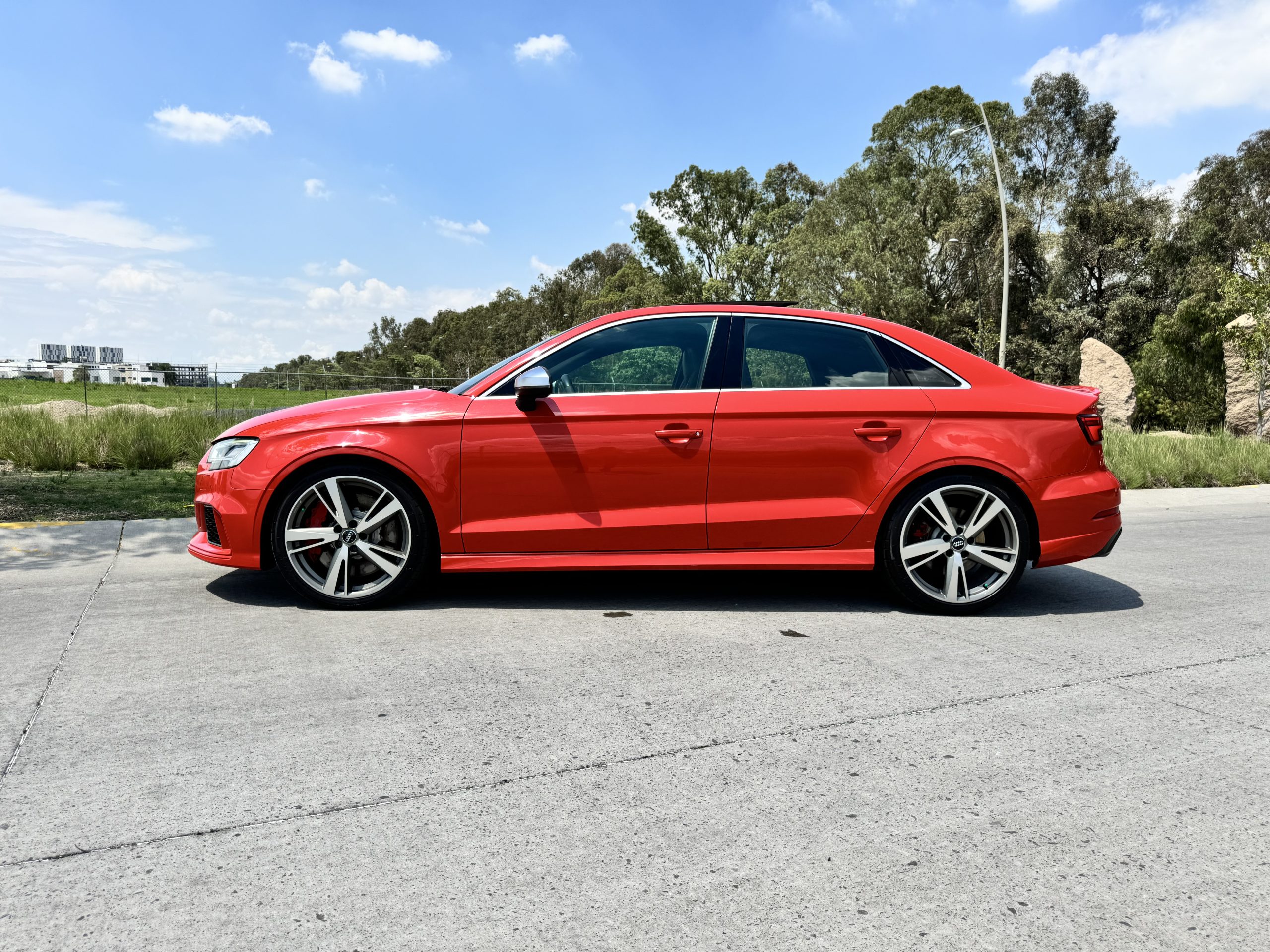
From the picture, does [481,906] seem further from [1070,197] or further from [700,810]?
[1070,197]

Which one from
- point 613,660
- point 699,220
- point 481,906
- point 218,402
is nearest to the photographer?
point 481,906

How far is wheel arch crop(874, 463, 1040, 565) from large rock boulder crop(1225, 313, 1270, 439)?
21441 millimetres

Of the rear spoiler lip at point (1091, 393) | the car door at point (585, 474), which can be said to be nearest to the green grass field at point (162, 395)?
the car door at point (585, 474)

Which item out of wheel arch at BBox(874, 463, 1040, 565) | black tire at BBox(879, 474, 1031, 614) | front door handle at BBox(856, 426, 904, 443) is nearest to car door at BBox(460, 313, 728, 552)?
front door handle at BBox(856, 426, 904, 443)

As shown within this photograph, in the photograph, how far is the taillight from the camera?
5.06m

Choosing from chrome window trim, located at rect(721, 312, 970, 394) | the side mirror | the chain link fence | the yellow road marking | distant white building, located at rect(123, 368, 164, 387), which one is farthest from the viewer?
distant white building, located at rect(123, 368, 164, 387)

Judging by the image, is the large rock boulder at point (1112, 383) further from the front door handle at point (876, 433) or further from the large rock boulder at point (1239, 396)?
the front door handle at point (876, 433)

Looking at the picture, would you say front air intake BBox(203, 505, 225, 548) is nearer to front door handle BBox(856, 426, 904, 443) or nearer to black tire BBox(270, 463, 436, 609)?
black tire BBox(270, 463, 436, 609)

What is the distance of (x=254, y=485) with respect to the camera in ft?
15.9

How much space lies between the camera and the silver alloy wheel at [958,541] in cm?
496

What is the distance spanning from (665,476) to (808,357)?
3.47ft

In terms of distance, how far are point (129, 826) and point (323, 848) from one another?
57 centimetres

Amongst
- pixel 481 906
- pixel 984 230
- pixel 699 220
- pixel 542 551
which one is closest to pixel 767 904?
pixel 481 906

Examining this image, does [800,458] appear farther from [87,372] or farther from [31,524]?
[87,372]
